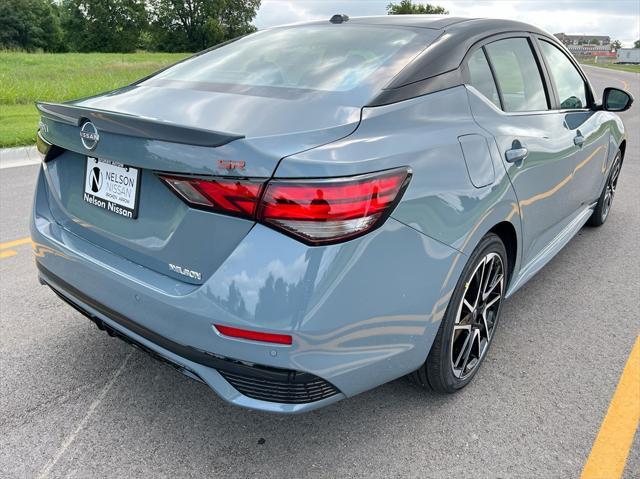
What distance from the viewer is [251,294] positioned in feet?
Answer: 5.69

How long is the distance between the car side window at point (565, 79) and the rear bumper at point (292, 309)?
183 cm

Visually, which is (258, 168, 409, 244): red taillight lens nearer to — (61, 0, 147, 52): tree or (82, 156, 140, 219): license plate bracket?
(82, 156, 140, 219): license plate bracket

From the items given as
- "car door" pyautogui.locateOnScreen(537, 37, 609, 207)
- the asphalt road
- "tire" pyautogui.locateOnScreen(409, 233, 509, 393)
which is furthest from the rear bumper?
"car door" pyautogui.locateOnScreen(537, 37, 609, 207)

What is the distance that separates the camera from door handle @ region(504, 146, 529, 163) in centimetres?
248

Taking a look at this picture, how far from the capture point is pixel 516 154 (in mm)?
2537

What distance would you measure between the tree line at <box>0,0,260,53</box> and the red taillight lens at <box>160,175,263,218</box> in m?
80.5

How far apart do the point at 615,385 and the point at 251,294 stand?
1922 mm

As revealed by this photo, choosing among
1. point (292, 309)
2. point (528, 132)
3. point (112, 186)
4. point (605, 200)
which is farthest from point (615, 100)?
point (112, 186)

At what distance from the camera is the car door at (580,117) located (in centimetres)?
337

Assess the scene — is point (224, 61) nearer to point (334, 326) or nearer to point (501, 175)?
point (501, 175)

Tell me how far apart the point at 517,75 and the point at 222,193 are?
190 cm

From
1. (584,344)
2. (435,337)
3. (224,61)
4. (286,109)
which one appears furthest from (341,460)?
(224,61)

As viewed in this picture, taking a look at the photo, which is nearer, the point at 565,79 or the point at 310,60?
the point at 310,60

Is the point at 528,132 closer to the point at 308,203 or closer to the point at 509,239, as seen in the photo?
the point at 509,239
